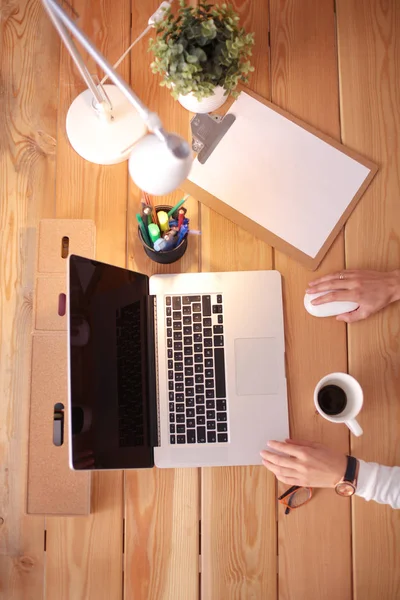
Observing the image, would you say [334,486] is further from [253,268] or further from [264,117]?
[264,117]

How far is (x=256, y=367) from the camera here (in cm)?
106

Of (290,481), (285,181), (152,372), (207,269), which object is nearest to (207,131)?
(285,181)

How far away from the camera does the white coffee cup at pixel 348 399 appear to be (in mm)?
983

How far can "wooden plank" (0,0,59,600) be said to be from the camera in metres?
1.10

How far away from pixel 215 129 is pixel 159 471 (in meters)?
0.75

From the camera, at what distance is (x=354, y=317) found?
3.51ft

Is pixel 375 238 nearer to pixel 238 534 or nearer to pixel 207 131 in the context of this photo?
pixel 207 131

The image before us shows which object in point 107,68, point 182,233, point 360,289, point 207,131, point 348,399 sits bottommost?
point 348,399

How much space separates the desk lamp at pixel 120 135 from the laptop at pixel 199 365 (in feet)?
0.78

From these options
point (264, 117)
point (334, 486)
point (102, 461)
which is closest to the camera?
point (102, 461)

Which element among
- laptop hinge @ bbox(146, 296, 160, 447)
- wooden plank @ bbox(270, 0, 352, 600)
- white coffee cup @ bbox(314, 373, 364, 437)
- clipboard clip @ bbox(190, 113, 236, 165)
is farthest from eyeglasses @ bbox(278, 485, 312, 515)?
clipboard clip @ bbox(190, 113, 236, 165)

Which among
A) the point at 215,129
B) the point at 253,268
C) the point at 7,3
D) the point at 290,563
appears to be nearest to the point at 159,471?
the point at 290,563

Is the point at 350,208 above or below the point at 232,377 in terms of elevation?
above

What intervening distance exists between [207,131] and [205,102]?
75 mm
